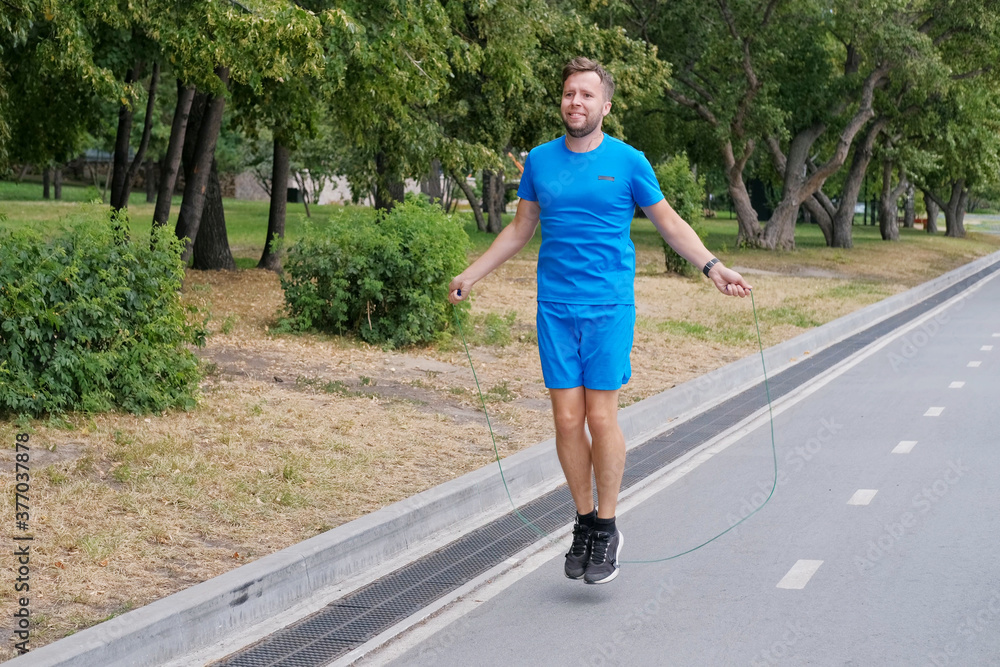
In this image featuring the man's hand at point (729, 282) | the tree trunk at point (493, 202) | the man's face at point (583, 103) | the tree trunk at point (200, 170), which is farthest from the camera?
the tree trunk at point (493, 202)

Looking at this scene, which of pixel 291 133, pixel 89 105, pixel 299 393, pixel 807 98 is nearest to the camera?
pixel 299 393

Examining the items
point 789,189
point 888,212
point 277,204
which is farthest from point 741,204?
point 277,204

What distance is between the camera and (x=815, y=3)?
3042cm

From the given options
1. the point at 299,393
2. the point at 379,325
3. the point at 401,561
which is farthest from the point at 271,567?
the point at 379,325

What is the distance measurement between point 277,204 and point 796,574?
15864 millimetres

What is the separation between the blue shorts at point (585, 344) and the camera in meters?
5.21

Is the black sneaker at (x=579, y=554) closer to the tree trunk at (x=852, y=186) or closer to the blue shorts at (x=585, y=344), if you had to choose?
the blue shorts at (x=585, y=344)

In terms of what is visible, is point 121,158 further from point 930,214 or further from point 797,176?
point 930,214

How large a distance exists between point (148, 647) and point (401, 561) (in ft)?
5.43

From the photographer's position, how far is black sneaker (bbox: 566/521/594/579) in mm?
5449

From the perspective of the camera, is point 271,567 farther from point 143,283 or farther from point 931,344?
point 931,344

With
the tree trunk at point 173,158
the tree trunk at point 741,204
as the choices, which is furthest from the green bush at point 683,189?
the tree trunk at point 741,204

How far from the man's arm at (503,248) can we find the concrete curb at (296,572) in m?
1.25

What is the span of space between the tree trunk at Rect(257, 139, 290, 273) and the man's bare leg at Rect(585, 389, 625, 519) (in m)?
15.3
